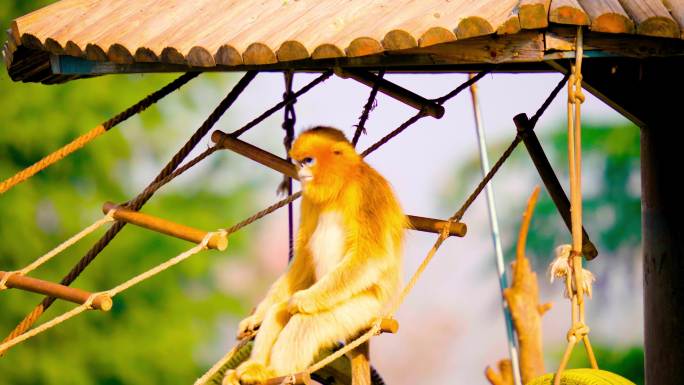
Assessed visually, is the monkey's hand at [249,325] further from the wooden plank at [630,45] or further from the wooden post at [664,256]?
the wooden plank at [630,45]

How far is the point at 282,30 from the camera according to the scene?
12.4 feet

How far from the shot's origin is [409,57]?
11.9ft

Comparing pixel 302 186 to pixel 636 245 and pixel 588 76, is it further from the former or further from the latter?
pixel 636 245

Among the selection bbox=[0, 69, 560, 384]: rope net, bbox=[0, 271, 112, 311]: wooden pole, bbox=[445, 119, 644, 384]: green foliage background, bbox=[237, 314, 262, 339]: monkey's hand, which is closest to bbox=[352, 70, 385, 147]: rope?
bbox=[0, 69, 560, 384]: rope net

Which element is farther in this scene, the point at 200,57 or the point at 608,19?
the point at 200,57

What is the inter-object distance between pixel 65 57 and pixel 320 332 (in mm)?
1484

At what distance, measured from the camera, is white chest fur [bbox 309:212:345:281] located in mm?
4086

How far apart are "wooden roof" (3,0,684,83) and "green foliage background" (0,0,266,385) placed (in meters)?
8.18

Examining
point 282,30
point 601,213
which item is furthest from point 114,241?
point 282,30

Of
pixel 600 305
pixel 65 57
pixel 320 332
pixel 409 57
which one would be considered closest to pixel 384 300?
pixel 320 332

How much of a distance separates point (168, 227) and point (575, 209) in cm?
159

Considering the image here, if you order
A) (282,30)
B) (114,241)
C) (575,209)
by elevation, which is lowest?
(575,209)

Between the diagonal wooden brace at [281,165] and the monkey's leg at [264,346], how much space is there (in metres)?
0.45

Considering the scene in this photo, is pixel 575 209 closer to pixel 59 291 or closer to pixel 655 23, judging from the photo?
pixel 655 23
